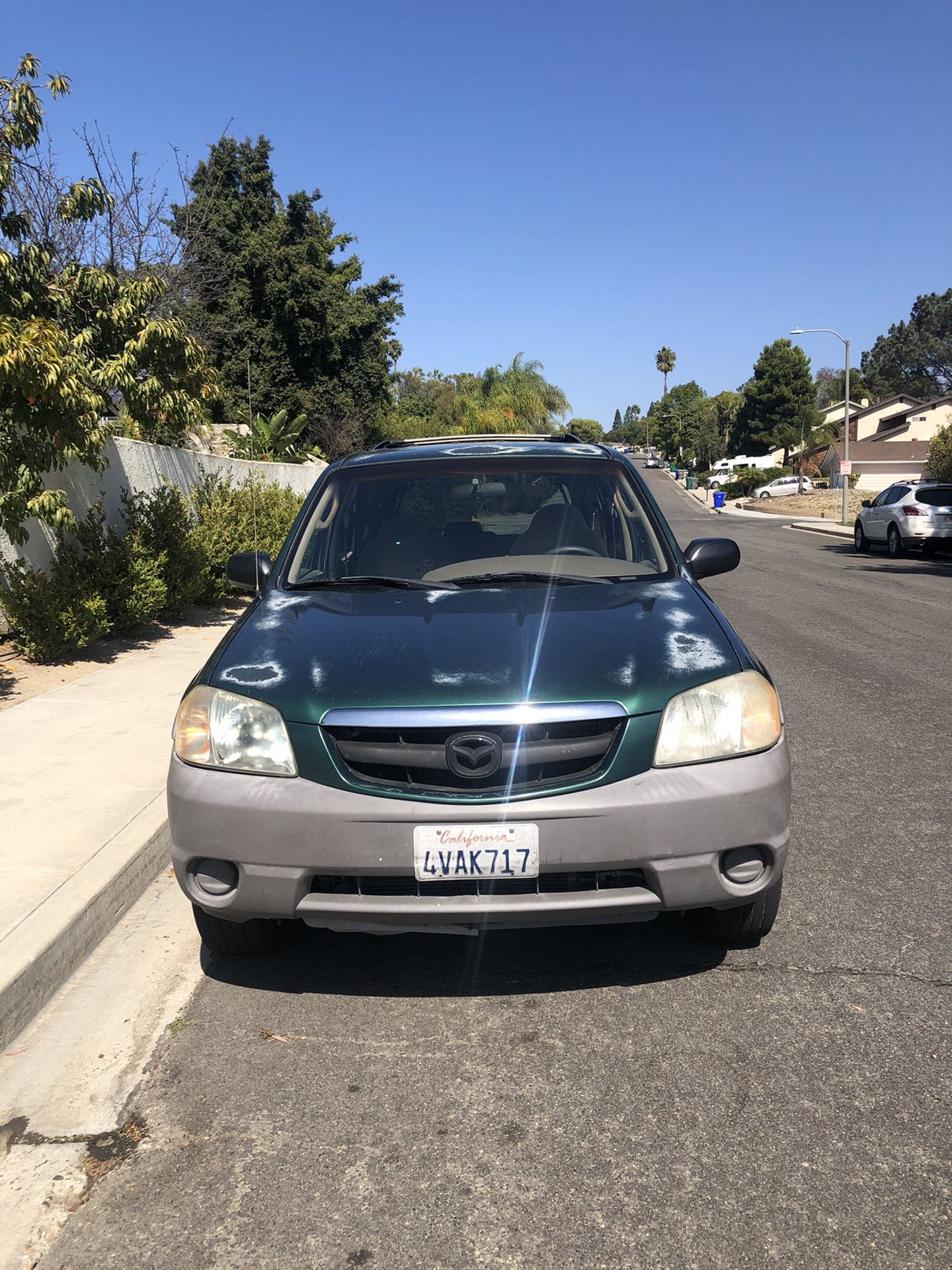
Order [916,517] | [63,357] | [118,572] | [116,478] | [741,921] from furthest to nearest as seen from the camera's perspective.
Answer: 1. [916,517]
2. [116,478]
3. [118,572]
4. [63,357]
5. [741,921]

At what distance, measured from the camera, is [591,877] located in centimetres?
301

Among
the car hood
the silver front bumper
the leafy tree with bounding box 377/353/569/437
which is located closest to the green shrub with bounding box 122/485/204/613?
the car hood

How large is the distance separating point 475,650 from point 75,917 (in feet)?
5.76

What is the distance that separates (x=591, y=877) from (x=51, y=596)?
6722 millimetres

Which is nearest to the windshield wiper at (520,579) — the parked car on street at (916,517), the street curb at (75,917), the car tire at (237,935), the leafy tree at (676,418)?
the car tire at (237,935)

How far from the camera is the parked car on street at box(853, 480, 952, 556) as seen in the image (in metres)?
22.5

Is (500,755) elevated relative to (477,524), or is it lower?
lower

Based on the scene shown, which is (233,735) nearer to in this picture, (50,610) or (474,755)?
(474,755)

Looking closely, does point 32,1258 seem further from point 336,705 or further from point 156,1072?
point 336,705

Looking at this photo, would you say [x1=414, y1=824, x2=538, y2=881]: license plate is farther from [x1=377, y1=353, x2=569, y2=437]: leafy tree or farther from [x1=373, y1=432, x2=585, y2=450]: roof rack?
[x1=377, y1=353, x2=569, y2=437]: leafy tree

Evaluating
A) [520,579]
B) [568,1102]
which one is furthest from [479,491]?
[568,1102]

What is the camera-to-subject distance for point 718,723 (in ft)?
10.2

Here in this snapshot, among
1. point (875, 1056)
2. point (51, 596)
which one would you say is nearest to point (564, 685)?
point (875, 1056)

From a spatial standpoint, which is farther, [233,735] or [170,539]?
[170,539]
